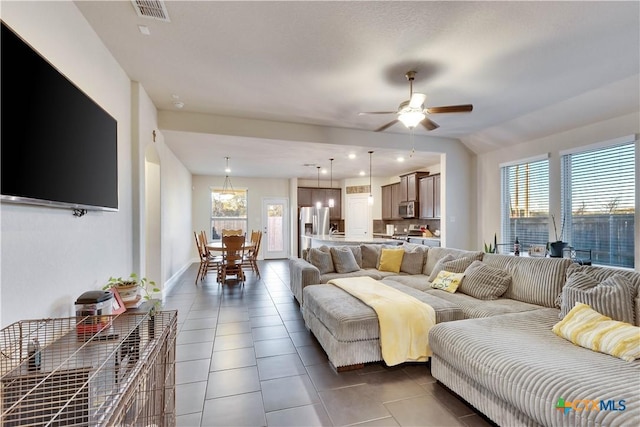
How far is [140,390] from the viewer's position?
1042mm

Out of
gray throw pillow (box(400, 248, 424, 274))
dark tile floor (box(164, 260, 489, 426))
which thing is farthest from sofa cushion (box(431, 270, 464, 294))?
dark tile floor (box(164, 260, 489, 426))

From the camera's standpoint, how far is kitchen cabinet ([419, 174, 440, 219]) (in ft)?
20.9

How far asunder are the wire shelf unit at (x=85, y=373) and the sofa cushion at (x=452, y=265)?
3.06m

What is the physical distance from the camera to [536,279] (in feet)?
8.93

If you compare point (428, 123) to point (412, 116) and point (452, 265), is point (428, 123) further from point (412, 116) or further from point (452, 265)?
point (452, 265)

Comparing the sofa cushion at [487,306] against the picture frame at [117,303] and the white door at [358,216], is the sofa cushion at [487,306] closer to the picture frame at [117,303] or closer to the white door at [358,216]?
the picture frame at [117,303]

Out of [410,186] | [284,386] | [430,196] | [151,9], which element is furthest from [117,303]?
[410,186]

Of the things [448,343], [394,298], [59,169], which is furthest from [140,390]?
[394,298]

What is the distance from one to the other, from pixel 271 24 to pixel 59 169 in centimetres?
175

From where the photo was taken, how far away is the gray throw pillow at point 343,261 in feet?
13.6

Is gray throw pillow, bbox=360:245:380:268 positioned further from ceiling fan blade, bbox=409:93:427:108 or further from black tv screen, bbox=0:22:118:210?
black tv screen, bbox=0:22:118:210

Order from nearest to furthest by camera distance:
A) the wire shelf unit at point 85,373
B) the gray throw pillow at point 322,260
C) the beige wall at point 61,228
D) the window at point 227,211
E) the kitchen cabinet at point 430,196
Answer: the wire shelf unit at point 85,373 < the beige wall at point 61,228 < the gray throw pillow at point 322,260 < the kitchen cabinet at point 430,196 < the window at point 227,211

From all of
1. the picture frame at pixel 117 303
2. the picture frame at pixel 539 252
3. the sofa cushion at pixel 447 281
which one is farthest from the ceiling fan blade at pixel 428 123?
the picture frame at pixel 117 303

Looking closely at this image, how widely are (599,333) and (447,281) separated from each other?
5.00 ft
